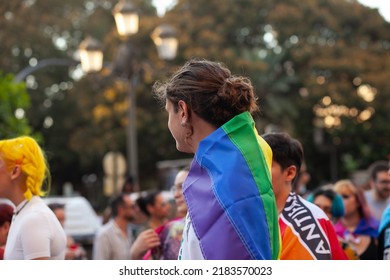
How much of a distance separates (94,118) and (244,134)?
115 ft

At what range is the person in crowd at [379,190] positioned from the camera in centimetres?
887

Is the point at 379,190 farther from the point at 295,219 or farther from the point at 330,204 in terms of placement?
the point at 295,219

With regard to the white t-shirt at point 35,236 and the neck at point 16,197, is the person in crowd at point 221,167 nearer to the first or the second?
the white t-shirt at point 35,236

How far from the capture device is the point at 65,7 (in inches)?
1612

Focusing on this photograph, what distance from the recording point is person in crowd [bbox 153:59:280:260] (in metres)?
2.46

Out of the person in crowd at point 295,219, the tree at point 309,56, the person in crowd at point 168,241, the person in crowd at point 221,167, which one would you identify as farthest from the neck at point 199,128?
the tree at point 309,56

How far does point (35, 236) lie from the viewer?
3.61 metres

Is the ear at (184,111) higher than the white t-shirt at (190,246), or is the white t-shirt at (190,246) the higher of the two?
the ear at (184,111)

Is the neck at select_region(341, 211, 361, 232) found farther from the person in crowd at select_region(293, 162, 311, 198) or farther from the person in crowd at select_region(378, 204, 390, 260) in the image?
the person in crowd at select_region(378, 204, 390, 260)

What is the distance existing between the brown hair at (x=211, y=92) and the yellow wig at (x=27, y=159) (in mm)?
1368

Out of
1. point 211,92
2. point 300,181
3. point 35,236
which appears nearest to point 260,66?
point 300,181

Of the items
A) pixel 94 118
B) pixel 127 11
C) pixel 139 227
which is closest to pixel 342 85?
pixel 94 118

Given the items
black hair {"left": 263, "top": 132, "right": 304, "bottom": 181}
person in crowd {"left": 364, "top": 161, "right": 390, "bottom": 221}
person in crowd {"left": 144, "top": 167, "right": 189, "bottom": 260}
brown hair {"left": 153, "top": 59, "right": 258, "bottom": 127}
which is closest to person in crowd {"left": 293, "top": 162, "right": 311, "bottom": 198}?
person in crowd {"left": 364, "top": 161, "right": 390, "bottom": 221}
